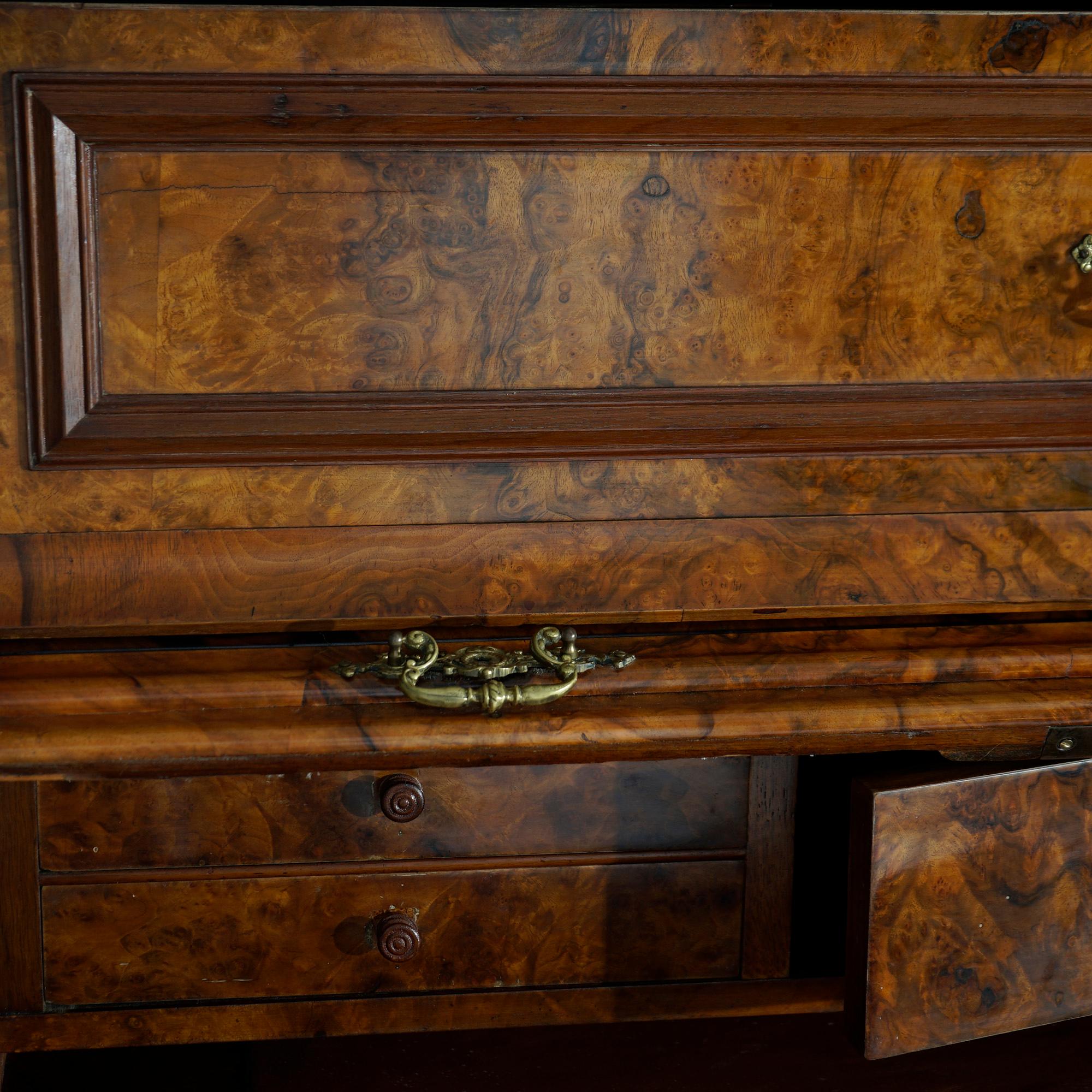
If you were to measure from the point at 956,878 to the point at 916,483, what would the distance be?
248 millimetres

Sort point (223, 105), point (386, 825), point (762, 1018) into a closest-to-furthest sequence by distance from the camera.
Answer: point (223, 105) < point (386, 825) < point (762, 1018)

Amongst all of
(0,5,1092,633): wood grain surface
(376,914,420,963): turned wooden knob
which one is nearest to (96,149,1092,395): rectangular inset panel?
(0,5,1092,633): wood grain surface

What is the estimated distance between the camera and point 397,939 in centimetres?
72

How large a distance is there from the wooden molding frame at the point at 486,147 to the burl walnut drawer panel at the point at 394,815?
230 mm

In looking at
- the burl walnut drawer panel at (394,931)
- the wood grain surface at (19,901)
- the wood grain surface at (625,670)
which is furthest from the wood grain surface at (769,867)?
the wood grain surface at (19,901)

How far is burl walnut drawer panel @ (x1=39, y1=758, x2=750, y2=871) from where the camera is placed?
2.33 feet

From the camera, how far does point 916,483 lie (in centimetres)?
→ 68

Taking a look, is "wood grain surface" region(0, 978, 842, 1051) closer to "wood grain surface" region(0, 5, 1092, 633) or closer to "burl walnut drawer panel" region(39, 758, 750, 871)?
"burl walnut drawer panel" region(39, 758, 750, 871)

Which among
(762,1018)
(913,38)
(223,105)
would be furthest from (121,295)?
(762,1018)

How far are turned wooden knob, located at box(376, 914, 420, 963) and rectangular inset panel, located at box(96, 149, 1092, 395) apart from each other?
36 centimetres

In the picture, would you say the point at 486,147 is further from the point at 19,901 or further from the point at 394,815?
the point at 19,901

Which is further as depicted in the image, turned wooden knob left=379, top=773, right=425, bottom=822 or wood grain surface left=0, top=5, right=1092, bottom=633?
turned wooden knob left=379, top=773, right=425, bottom=822

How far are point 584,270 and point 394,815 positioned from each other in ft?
1.20

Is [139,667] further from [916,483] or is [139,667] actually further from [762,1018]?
[762,1018]
